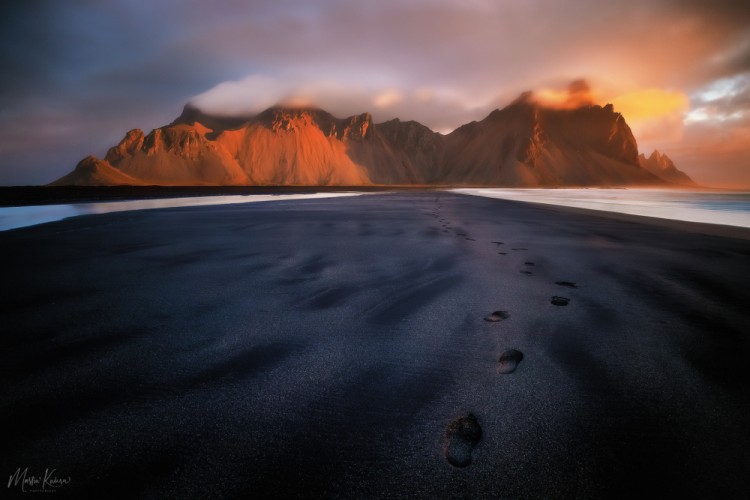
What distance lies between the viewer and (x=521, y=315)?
10.1 feet

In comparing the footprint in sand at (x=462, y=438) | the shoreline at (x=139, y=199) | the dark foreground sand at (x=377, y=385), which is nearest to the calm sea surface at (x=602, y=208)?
the shoreline at (x=139, y=199)

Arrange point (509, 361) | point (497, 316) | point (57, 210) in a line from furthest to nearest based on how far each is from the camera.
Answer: point (57, 210) < point (497, 316) < point (509, 361)

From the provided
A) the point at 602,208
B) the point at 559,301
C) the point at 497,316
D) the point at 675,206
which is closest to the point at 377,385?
the point at 497,316

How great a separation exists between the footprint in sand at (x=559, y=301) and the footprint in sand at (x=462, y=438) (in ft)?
6.97

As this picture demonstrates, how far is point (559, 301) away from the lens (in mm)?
3469

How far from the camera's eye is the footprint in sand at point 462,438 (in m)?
1.44

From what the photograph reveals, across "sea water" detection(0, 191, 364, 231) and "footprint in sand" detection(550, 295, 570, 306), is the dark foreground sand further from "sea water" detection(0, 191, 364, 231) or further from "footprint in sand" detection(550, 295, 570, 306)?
"sea water" detection(0, 191, 364, 231)

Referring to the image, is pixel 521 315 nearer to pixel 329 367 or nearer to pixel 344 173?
pixel 329 367

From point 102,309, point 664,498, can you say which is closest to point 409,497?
point 664,498

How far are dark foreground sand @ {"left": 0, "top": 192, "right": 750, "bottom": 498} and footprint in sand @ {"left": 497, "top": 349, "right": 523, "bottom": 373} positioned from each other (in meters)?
0.02

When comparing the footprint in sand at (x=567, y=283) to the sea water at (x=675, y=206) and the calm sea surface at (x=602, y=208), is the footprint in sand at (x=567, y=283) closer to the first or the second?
the sea water at (x=675, y=206)

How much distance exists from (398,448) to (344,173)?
189353mm

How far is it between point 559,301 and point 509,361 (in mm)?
1541

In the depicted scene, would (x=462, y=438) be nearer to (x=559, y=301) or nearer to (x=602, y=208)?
(x=559, y=301)
